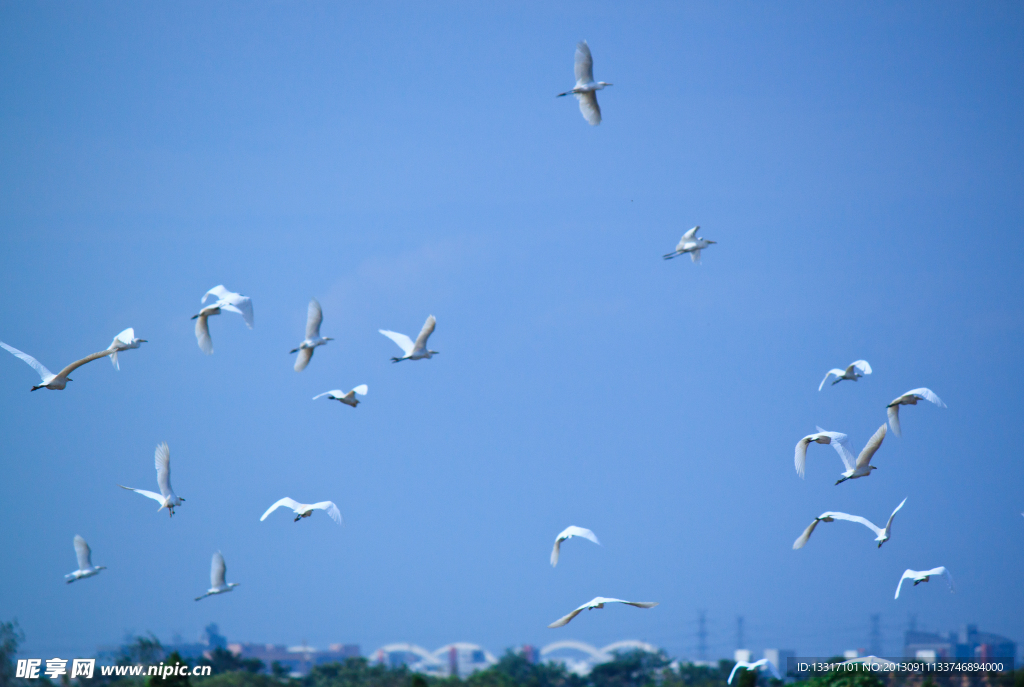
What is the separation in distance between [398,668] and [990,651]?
49492 millimetres

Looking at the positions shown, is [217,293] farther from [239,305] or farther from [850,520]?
[850,520]

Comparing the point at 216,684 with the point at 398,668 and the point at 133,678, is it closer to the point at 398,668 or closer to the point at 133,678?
the point at 133,678

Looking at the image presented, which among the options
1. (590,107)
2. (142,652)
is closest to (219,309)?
(590,107)

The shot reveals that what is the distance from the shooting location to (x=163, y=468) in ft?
77.2

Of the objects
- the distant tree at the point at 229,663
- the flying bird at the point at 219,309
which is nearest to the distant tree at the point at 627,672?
the distant tree at the point at 229,663

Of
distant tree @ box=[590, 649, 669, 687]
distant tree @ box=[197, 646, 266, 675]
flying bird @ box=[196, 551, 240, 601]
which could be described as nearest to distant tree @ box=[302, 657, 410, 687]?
distant tree @ box=[197, 646, 266, 675]

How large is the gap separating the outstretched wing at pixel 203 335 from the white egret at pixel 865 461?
14616 mm

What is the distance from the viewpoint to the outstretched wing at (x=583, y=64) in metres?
25.0

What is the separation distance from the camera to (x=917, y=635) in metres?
118

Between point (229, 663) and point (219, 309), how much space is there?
46762mm

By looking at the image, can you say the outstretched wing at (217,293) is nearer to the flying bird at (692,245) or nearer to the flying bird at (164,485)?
the flying bird at (164,485)

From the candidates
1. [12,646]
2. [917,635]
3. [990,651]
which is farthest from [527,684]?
[917,635]

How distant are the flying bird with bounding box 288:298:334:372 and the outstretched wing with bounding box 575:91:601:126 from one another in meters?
8.19

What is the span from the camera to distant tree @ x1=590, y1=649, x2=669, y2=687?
69019 millimetres
